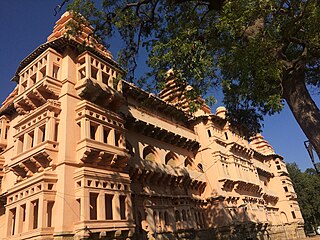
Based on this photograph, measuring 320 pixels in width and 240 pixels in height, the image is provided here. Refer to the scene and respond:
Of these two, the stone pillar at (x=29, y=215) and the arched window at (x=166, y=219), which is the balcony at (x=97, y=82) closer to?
the stone pillar at (x=29, y=215)

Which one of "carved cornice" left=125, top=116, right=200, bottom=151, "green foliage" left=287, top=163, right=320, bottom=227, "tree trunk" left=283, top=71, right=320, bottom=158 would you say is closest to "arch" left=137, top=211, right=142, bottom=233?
"carved cornice" left=125, top=116, right=200, bottom=151

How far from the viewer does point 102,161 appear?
1373 centimetres

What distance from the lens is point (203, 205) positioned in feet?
72.4

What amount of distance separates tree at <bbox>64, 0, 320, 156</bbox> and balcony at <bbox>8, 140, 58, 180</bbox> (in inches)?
203

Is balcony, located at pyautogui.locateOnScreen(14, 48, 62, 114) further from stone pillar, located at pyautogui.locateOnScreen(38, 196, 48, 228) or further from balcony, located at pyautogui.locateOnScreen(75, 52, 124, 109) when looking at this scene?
stone pillar, located at pyautogui.locateOnScreen(38, 196, 48, 228)

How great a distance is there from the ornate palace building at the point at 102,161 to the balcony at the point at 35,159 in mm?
49

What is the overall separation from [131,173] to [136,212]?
226 cm

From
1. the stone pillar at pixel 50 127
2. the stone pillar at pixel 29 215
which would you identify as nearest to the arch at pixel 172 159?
the stone pillar at pixel 50 127

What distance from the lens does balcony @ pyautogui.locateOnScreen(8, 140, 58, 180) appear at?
40.5 ft

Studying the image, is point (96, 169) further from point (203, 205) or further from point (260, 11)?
point (203, 205)

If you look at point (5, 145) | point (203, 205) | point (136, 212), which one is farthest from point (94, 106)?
point (203, 205)

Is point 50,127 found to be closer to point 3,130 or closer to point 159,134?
point 3,130

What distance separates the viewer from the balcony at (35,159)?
40.5 ft

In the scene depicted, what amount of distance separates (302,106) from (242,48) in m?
2.60
